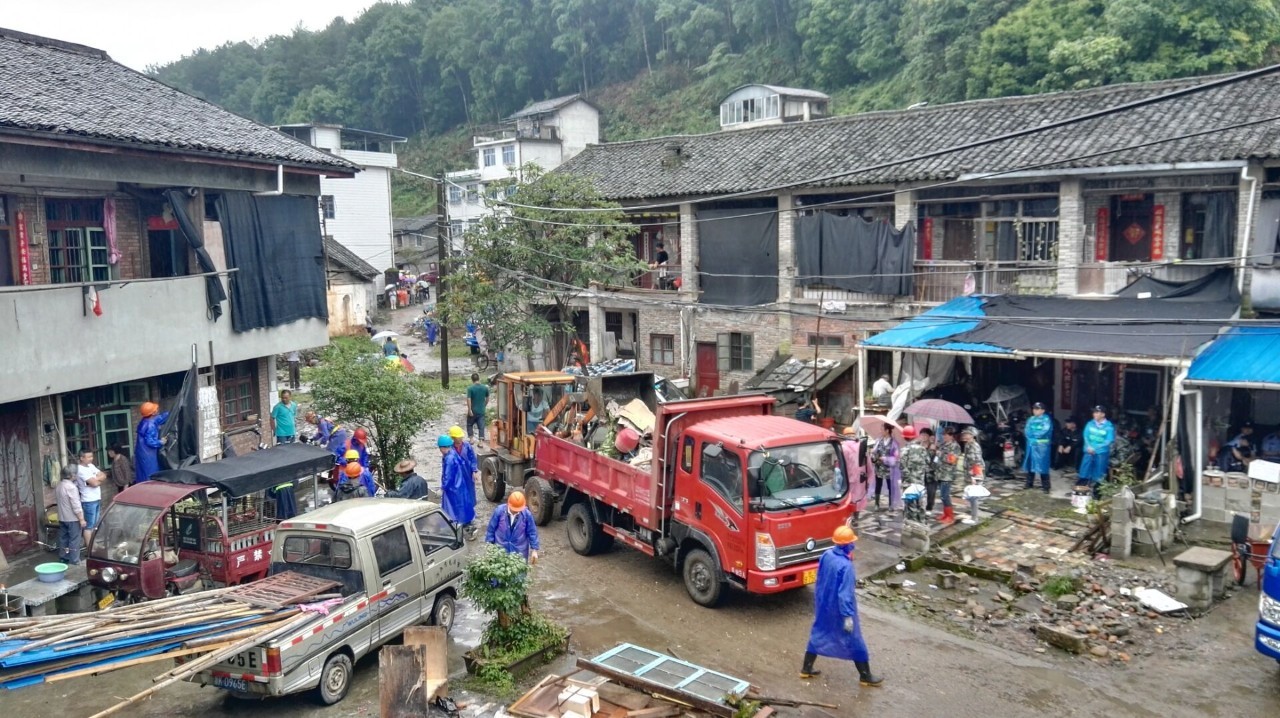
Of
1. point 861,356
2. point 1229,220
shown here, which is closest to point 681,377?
point 861,356

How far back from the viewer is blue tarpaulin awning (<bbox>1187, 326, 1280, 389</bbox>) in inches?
575

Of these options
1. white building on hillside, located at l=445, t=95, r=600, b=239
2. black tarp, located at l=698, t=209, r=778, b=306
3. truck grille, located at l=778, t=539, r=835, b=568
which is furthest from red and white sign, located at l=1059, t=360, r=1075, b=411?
white building on hillside, located at l=445, t=95, r=600, b=239

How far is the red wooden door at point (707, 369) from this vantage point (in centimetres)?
2748

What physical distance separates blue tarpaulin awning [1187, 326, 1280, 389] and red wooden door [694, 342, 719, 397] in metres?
13.4

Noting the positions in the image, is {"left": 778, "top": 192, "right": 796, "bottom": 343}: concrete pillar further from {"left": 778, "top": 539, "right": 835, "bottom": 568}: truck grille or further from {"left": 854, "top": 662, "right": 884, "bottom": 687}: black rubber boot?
{"left": 854, "top": 662, "right": 884, "bottom": 687}: black rubber boot

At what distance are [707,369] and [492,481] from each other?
11.0 meters

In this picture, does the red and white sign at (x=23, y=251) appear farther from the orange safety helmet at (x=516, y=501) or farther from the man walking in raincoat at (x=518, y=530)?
the orange safety helmet at (x=516, y=501)

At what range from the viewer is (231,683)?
911cm

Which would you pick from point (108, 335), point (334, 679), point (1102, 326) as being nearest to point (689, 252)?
point (1102, 326)

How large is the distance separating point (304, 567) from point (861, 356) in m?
12.3

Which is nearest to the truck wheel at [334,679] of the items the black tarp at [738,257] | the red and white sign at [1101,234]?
the red and white sign at [1101,234]

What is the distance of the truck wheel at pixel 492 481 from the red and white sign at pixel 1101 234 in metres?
13.0

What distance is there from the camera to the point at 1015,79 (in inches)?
1490

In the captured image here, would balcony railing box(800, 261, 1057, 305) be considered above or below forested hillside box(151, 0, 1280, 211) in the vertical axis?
below
